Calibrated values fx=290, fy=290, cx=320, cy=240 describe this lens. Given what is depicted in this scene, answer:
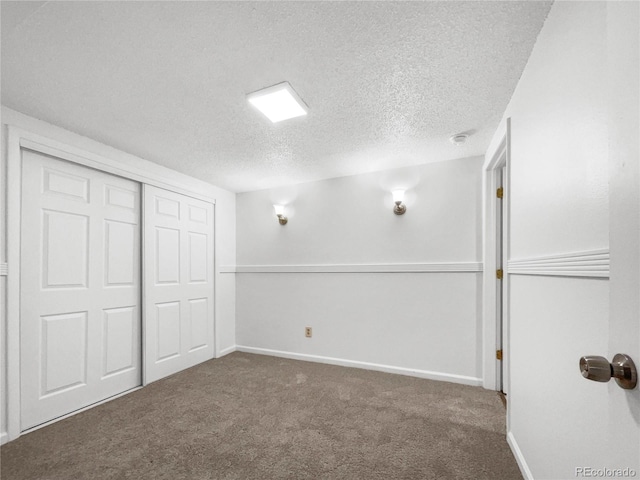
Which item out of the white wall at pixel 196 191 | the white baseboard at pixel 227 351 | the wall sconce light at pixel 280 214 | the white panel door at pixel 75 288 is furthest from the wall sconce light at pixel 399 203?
the white baseboard at pixel 227 351

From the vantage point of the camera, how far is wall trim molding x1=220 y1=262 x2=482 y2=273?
281 cm

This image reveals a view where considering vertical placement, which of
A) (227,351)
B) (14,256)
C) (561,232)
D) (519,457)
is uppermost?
(561,232)

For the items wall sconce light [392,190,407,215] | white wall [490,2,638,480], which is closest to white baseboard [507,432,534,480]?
white wall [490,2,638,480]

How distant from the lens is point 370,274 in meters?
3.18

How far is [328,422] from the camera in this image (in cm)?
207

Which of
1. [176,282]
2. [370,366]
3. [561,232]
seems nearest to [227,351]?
[176,282]

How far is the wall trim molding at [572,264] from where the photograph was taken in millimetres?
846

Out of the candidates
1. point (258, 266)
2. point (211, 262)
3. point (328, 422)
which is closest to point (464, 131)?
point (328, 422)

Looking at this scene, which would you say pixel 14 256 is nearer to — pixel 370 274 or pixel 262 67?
pixel 262 67

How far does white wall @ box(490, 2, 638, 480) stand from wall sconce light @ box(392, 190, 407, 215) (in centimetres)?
137

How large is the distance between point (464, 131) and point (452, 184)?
698mm

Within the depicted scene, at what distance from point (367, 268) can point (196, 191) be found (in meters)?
2.17

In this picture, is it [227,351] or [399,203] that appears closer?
[399,203]

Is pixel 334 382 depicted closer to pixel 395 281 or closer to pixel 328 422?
pixel 328 422
